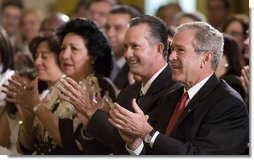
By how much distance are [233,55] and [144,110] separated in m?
0.50

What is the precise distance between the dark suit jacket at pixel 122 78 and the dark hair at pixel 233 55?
0.52m

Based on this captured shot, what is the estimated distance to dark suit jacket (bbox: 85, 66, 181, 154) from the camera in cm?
256

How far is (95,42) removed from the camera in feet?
9.61

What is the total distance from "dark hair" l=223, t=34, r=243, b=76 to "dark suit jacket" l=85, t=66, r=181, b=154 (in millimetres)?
Result: 328

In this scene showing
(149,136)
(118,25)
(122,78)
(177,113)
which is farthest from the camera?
(118,25)

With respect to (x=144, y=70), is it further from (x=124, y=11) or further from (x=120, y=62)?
(x=124, y=11)

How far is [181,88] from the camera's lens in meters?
2.52

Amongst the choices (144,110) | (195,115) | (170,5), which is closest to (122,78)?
(144,110)

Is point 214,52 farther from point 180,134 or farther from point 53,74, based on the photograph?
point 53,74

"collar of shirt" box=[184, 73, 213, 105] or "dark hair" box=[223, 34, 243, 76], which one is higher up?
"collar of shirt" box=[184, 73, 213, 105]

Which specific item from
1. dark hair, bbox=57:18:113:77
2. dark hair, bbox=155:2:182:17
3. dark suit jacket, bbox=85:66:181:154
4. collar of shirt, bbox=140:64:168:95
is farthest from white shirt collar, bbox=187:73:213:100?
dark hair, bbox=155:2:182:17

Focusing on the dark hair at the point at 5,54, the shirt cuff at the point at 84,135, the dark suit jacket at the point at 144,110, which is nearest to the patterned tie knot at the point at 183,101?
the dark suit jacket at the point at 144,110

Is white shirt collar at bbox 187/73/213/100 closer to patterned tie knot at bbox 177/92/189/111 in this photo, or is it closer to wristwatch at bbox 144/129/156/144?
patterned tie knot at bbox 177/92/189/111

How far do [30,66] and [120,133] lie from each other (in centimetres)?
118
